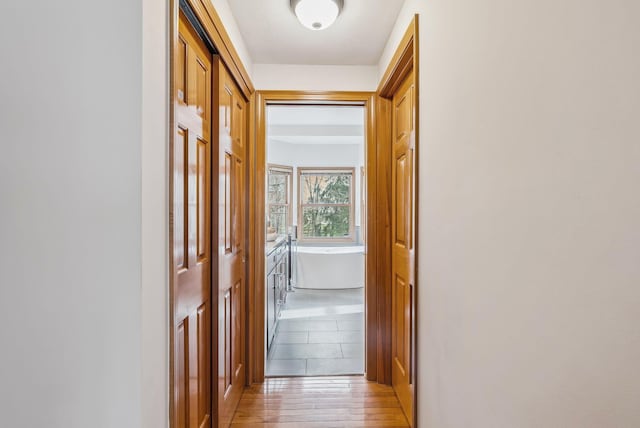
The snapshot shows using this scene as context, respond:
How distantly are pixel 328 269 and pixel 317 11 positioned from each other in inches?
170

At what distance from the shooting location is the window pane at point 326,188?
22.0ft

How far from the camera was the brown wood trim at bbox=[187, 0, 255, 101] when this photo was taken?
4.83 feet

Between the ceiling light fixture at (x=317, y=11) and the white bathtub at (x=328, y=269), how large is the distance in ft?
13.5

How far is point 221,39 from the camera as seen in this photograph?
70.1 inches

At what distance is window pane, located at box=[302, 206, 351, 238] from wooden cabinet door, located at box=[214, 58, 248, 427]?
405 centimetres

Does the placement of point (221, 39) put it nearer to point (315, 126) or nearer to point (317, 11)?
point (317, 11)

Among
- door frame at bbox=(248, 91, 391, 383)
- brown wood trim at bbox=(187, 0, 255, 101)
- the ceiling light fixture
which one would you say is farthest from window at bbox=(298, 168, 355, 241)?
the ceiling light fixture

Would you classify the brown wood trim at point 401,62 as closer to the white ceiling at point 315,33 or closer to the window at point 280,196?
the white ceiling at point 315,33
